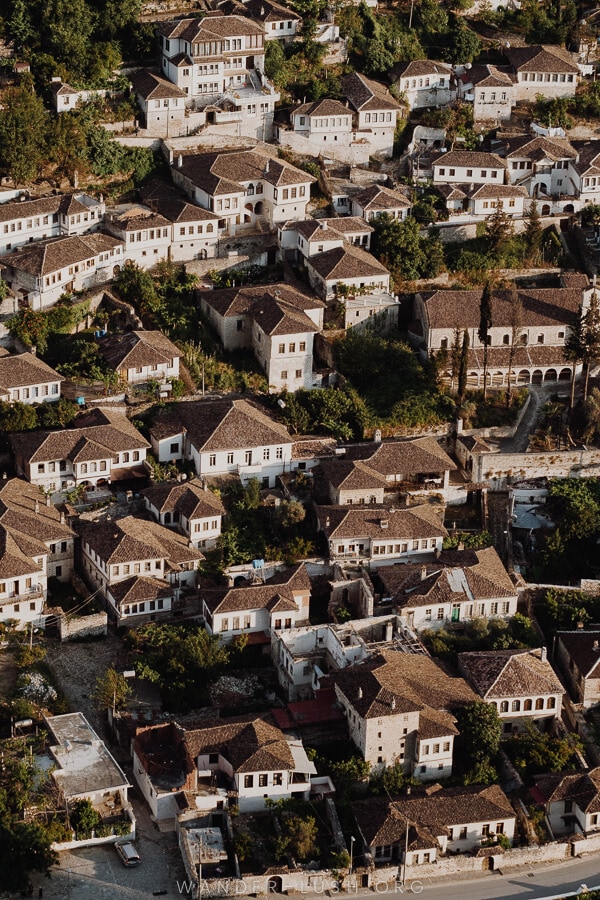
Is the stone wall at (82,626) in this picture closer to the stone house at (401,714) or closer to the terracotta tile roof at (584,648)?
the stone house at (401,714)

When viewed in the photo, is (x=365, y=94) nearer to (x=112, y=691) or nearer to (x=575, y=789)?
(x=112, y=691)

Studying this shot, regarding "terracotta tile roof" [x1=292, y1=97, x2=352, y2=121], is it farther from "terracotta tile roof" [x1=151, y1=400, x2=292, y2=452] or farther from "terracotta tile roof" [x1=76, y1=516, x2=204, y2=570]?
"terracotta tile roof" [x1=76, y1=516, x2=204, y2=570]

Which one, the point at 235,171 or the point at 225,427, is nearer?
the point at 225,427

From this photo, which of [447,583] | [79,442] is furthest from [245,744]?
[79,442]

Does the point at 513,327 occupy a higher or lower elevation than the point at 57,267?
lower

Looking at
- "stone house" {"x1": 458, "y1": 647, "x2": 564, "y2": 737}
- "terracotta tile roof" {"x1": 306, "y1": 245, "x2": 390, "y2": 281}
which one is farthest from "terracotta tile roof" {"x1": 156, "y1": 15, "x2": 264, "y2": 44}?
"stone house" {"x1": 458, "y1": 647, "x2": 564, "y2": 737}

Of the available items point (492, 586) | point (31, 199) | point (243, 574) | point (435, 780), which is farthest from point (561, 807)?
point (31, 199)
